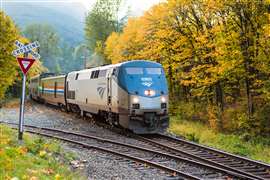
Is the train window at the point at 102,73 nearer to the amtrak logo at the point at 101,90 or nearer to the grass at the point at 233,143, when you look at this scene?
the amtrak logo at the point at 101,90

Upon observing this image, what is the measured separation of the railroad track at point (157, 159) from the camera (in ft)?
35.6

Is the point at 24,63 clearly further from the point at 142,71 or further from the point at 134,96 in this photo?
the point at 142,71

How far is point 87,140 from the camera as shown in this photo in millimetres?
16062

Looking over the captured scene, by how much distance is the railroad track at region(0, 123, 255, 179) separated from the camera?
10852 millimetres

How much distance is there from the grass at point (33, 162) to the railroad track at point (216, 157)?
13.6 feet

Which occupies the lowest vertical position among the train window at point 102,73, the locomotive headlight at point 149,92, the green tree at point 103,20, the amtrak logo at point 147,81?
the locomotive headlight at point 149,92

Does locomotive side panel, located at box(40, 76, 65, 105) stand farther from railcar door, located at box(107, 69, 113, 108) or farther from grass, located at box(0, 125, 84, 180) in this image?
grass, located at box(0, 125, 84, 180)

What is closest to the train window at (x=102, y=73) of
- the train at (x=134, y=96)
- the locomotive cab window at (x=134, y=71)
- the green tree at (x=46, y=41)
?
the train at (x=134, y=96)

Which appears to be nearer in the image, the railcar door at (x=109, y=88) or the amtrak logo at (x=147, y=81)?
the amtrak logo at (x=147, y=81)

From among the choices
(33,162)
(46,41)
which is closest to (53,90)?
(33,162)

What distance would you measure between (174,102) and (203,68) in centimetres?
804

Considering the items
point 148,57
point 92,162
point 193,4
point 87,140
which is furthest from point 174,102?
point 92,162

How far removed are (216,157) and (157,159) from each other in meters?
2.17

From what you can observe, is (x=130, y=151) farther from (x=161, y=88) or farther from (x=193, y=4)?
(x=193, y=4)
